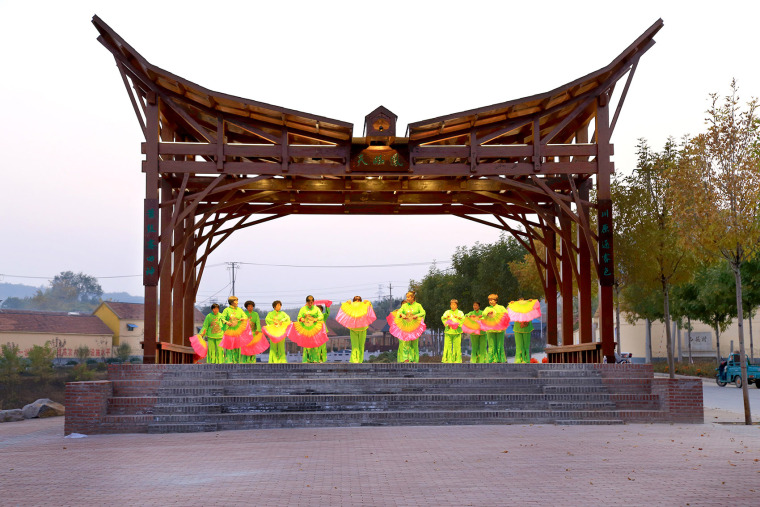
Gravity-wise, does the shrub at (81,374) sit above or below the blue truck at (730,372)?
below

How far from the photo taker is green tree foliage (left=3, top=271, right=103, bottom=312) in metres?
171

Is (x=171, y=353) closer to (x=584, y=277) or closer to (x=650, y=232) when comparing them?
(x=584, y=277)

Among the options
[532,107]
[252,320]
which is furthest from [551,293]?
[252,320]

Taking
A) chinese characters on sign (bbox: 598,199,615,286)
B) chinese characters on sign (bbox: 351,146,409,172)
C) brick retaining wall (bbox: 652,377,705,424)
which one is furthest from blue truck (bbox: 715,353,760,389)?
chinese characters on sign (bbox: 351,146,409,172)

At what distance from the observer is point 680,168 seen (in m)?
18.1

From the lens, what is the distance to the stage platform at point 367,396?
1528 centimetres

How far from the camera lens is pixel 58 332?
235ft

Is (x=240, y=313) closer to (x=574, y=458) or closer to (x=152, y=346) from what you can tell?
(x=152, y=346)

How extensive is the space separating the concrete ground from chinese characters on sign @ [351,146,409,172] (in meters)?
7.15

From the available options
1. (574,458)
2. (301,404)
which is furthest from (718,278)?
(574,458)

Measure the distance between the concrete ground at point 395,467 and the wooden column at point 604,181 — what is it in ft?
15.0

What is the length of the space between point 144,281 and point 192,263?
208 inches

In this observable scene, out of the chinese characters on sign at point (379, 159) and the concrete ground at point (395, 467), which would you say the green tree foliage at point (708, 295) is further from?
the concrete ground at point (395, 467)

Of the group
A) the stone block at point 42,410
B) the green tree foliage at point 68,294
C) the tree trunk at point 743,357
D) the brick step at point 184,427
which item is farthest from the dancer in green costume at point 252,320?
the green tree foliage at point 68,294
